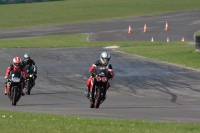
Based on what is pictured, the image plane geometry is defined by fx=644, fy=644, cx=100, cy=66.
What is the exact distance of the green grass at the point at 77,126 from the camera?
10.7 m

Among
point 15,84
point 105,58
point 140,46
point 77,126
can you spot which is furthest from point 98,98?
point 140,46

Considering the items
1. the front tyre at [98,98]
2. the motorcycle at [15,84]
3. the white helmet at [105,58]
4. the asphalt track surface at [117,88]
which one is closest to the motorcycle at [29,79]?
the asphalt track surface at [117,88]

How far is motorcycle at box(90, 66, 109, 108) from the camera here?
54.8ft

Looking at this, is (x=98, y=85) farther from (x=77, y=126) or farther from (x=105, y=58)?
(x=77, y=126)

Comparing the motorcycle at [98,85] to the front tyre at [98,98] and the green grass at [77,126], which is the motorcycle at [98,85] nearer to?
the front tyre at [98,98]

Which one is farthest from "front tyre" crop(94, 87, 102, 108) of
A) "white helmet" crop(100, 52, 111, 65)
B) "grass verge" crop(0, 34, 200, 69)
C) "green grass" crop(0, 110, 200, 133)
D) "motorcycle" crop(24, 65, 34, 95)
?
"grass verge" crop(0, 34, 200, 69)

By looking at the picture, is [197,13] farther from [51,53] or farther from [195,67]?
[195,67]

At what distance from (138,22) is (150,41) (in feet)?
44.5

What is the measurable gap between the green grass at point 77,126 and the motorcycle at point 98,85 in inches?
152

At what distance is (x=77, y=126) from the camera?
444 inches

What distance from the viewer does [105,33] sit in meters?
48.7

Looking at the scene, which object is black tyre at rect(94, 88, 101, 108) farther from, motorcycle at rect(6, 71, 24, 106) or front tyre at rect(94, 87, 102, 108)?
motorcycle at rect(6, 71, 24, 106)

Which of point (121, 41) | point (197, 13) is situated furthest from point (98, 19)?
point (121, 41)

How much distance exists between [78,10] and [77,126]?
57.1m
